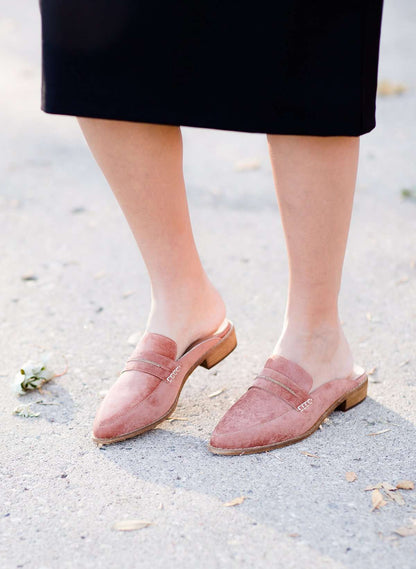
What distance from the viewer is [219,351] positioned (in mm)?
1634

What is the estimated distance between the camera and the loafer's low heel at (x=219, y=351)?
5.30ft

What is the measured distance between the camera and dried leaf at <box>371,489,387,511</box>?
4.13 ft

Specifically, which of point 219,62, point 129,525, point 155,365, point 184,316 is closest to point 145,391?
point 155,365

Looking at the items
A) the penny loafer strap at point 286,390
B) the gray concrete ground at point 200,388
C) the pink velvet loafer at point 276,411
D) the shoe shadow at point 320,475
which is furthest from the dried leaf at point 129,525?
the penny loafer strap at point 286,390

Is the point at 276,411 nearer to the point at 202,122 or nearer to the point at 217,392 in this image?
the point at 217,392

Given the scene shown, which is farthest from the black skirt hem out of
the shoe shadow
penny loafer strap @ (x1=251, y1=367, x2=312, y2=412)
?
the shoe shadow

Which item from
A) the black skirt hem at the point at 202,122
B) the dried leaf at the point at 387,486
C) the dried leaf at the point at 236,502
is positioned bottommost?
the dried leaf at the point at 236,502

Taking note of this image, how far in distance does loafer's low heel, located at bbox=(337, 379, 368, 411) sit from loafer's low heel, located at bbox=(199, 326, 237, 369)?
11.3 inches

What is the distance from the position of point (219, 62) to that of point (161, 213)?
0.35 metres

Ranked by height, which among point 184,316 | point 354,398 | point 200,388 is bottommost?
point 200,388

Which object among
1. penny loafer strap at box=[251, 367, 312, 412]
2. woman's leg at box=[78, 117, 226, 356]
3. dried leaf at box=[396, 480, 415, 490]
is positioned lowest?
dried leaf at box=[396, 480, 415, 490]

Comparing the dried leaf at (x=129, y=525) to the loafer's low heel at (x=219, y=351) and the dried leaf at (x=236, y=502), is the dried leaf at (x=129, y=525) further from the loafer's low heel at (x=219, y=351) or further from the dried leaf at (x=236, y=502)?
the loafer's low heel at (x=219, y=351)

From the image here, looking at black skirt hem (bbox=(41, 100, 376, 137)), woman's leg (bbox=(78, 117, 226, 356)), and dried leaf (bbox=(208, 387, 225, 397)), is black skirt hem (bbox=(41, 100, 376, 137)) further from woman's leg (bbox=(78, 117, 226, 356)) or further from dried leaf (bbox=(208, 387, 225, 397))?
dried leaf (bbox=(208, 387, 225, 397))

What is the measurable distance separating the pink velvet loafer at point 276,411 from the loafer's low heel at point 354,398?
4cm
